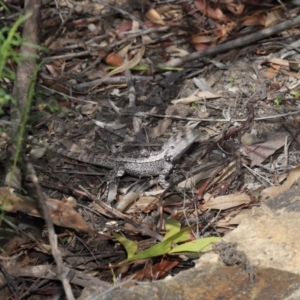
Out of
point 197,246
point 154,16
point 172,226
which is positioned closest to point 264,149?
point 172,226

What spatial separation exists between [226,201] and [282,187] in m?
0.36

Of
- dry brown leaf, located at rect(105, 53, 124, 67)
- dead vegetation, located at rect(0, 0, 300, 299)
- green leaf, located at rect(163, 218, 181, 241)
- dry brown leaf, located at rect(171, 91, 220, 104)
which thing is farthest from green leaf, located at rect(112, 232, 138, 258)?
dry brown leaf, located at rect(105, 53, 124, 67)

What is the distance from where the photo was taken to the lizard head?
4910 mm

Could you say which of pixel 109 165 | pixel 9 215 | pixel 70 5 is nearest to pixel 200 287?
pixel 9 215

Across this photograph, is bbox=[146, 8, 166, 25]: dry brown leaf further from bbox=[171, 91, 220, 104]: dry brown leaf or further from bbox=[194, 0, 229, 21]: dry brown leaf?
bbox=[171, 91, 220, 104]: dry brown leaf

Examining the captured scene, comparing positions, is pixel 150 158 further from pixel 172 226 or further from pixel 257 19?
pixel 257 19

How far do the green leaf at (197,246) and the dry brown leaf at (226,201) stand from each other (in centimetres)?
48

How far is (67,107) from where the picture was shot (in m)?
5.56

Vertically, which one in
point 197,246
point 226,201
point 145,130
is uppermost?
point 197,246

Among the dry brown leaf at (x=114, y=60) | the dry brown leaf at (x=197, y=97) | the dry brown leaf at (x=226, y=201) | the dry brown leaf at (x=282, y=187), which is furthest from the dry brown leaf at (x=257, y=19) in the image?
the dry brown leaf at (x=226, y=201)

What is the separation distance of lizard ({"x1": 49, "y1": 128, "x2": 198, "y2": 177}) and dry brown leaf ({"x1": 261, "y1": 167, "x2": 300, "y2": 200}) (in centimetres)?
69

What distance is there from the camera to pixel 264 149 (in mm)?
4898

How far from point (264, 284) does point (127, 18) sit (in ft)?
11.6

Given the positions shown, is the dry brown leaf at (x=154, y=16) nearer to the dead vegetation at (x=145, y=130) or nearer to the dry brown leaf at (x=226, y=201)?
the dead vegetation at (x=145, y=130)
